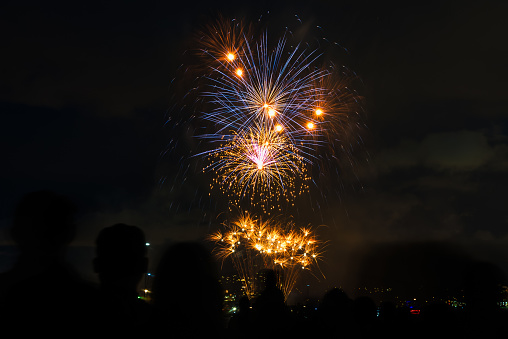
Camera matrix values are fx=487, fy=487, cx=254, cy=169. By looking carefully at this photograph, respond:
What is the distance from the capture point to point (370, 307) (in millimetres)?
6156

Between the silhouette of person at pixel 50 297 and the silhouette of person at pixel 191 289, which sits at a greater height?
the silhouette of person at pixel 191 289

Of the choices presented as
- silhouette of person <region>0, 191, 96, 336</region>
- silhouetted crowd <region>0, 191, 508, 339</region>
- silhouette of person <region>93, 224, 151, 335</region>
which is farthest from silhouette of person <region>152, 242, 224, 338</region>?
silhouette of person <region>0, 191, 96, 336</region>

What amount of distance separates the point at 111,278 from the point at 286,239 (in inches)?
1147

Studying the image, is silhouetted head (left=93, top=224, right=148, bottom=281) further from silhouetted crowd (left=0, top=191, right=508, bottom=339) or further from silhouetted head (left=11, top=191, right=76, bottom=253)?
silhouetted head (left=11, top=191, right=76, bottom=253)

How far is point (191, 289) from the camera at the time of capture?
3588 millimetres

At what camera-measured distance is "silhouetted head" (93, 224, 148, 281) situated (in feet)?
10.0

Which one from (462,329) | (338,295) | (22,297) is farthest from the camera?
(338,295)

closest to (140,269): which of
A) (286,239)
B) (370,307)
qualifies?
(370,307)

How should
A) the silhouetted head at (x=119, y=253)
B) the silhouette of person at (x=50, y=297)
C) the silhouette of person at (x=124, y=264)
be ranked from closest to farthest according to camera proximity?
the silhouette of person at (x=50, y=297)
the silhouette of person at (x=124, y=264)
the silhouetted head at (x=119, y=253)

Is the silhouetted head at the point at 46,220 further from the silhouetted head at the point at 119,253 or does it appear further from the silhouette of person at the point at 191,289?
the silhouette of person at the point at 191,289

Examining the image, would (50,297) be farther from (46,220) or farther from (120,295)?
(46,220)

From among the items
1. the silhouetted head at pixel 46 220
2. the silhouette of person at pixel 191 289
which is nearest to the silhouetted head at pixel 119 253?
the silhouetted head at pixel 46 220

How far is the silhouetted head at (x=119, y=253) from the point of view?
10.0 ft

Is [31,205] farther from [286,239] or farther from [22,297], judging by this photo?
[286,239]
